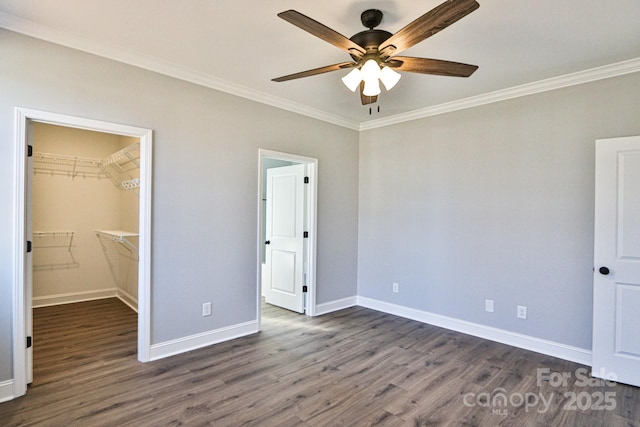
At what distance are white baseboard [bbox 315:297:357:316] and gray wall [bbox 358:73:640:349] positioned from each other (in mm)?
316

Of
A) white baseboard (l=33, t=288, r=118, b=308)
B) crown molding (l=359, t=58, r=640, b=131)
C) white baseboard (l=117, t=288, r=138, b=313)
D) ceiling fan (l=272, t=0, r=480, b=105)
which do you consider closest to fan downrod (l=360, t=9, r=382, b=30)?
ceiling fan (l=272, t=0, r=480, b=105)

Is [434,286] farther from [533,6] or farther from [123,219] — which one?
[123,219]

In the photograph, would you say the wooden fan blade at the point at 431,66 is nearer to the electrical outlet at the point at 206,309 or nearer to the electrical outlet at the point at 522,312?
the electrical outlet at the point at 522,312

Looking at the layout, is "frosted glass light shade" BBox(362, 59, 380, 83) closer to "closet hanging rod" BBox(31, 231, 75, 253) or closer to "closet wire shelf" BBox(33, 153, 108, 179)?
"closet wire shelf" BBox(33, 153, 108, 179)

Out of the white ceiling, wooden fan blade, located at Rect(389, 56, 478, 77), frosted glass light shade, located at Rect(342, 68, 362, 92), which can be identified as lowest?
frosted glass light shade, located at Rect(342, 68, 362, 92)

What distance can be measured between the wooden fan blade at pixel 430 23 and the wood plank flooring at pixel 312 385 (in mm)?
2373

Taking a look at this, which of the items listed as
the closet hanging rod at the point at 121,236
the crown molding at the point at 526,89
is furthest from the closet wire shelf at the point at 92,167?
the crown molding at the point at 526,89

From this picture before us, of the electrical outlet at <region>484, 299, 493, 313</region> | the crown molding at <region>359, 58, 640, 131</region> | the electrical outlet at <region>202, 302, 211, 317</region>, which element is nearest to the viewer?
the crown molding at <region>359, 58, 640, 131</region>

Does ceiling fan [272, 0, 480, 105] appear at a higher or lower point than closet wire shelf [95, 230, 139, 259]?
higher

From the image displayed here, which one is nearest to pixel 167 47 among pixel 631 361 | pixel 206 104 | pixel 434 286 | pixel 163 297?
pixel 206 104

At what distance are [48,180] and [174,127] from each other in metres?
3.02

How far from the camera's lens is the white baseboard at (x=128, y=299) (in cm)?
471

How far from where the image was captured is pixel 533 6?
7.06 ft

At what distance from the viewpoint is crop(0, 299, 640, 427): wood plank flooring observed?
7.55ft
